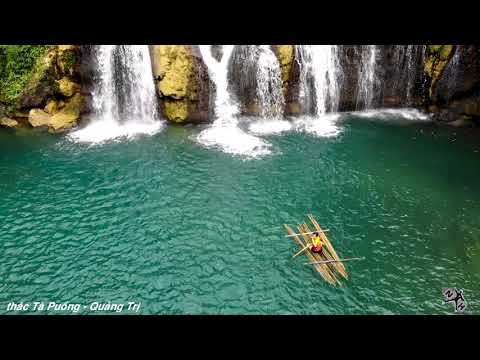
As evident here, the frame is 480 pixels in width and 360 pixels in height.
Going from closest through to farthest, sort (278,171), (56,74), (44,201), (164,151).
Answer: (44,201)
(278,171)
(164,151)
(56,74)

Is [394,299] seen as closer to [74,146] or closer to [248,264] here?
[248,264]

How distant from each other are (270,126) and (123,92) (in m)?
10.7

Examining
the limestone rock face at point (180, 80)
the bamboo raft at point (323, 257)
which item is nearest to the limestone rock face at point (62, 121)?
the limestone rock face at point (180, 80)

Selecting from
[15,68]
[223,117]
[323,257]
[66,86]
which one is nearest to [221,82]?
[223,117]

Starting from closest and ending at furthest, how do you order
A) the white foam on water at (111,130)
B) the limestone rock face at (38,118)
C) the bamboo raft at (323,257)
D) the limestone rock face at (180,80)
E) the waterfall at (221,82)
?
the bamboo raft at (323,257)
the white foam on water at (111,130)
the limestone rock face at (180,80)
the limestone rock face at (38,118)
the waterfall at (221,82)

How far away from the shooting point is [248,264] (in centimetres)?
1797

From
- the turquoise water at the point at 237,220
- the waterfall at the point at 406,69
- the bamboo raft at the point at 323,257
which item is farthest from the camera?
the waterfall at the point at 406,69

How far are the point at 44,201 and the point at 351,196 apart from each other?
15.8 meters

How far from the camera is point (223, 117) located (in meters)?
30.7

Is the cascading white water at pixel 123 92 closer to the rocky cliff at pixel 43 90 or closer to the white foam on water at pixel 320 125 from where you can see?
the rocky cliff at pixel 43 90

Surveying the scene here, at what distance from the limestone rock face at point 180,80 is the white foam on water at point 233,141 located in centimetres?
222

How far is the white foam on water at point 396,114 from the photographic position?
3108 centimetres
